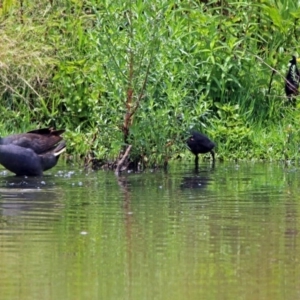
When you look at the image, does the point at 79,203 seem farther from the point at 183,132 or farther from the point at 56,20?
the point at 56,20

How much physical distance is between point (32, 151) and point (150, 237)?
5123 millimetres

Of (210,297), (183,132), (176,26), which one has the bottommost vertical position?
(210,297)

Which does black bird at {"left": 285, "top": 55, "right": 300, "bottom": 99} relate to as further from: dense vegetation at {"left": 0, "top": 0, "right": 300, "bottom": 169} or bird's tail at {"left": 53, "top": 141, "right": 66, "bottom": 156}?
bird's tail at {"left": 53, "top": 141, "right": 66, "bottom": 156}

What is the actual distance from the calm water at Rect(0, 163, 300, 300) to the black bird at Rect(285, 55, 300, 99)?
3.15 m

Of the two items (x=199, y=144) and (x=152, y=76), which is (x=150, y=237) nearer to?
(x=152, y=76)

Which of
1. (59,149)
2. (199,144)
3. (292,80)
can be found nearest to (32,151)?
(59,149)

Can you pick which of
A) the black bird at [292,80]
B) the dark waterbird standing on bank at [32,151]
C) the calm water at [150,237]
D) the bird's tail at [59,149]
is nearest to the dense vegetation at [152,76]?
the black bird at [292,80]

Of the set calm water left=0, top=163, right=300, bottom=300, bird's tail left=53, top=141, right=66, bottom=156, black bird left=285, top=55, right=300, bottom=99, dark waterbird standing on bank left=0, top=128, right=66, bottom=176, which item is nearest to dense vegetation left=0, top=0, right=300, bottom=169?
black bird left=285, top=55, right=300, bottom=99

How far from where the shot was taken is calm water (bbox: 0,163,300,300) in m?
6.67

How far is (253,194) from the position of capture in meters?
11.0

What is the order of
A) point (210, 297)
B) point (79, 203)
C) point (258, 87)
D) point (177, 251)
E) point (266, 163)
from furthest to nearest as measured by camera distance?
1. point (258, 87)
2. point (266, 163)
3. point (79, 203)
4. point (177, 251)
5. point (210, 297)

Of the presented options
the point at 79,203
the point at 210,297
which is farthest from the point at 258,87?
the point at 210,297

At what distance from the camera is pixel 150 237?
27.3 feet

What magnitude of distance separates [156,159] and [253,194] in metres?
2.44
